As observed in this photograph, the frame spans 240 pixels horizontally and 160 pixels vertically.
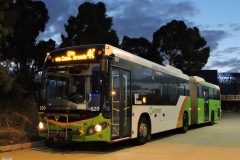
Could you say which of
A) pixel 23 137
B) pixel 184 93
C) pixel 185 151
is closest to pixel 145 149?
pixel 185 151

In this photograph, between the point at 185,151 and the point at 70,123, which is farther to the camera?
the point at 185,151

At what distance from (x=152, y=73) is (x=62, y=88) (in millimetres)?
4841

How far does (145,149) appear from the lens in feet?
43.0

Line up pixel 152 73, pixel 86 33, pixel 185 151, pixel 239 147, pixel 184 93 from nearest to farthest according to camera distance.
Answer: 1. pixel 185 151
2. pixel 239 147
3. pixel 152 73
4. pixel 184 93
5. pixel 86 33

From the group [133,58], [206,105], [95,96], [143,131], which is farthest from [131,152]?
[206,105]

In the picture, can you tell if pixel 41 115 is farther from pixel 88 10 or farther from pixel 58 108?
pixel 88 10

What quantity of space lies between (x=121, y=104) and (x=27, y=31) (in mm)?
20159

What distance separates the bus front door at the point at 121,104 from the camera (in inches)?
475

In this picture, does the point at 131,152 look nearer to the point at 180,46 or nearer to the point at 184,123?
the point at 184,123

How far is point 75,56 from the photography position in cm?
1226

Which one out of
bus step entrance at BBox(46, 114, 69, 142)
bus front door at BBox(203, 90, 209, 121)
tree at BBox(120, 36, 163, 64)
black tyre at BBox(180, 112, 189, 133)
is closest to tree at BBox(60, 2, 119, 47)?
bus front door at BBox(203, 90, 209, 121)

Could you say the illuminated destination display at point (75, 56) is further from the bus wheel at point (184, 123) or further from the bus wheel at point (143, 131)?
the bus wheel at point (184, 123)

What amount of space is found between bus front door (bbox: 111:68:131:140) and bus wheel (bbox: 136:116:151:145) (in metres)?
1.11

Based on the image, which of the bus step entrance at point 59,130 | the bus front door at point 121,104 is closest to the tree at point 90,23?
the bus front door at point 121,104
